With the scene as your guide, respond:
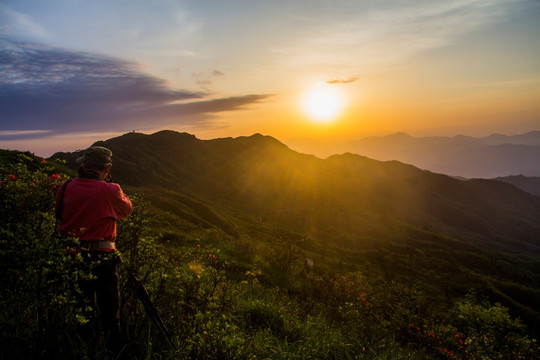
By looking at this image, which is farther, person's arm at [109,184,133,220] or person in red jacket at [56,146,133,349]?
person's arm at [109,184,133,220]

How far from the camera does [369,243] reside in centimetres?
11744

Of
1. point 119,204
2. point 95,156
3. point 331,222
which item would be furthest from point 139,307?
point 331,222

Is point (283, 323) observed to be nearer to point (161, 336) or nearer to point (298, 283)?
point (161, 336)

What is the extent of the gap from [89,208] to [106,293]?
1249 mm

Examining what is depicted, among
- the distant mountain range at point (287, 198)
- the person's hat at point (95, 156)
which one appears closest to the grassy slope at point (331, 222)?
the distant mountain range at point (287, 198)

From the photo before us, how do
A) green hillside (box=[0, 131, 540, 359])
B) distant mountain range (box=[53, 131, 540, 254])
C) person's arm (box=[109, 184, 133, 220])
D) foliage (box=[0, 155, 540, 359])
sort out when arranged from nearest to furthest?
foliage (box=[0, 155, 540, 359]) < green hillside (box=[0, 131, 540, 359]) < person's arm (box=[109, 184, 133, 220]) < distant mountain range (box=[53, 131, 540, 254])

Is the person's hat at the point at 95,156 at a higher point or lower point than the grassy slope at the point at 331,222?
higher

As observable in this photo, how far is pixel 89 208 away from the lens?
164 inches

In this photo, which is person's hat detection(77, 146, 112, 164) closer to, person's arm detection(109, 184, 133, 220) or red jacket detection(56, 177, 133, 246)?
red jacket detection(56, 177, 133, 246)

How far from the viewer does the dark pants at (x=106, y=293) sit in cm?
411

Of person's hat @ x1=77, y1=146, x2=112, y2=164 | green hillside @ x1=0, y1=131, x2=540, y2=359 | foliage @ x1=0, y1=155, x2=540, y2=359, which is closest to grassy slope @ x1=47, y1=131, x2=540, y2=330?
green hillside @ x1=0, y1=131, x2=540, y2=359

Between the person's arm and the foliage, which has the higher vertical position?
the person's arm

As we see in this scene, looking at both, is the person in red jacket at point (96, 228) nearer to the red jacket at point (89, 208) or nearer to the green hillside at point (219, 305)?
the red jacket at point (89, 208)

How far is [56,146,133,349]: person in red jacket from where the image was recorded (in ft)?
13.4
